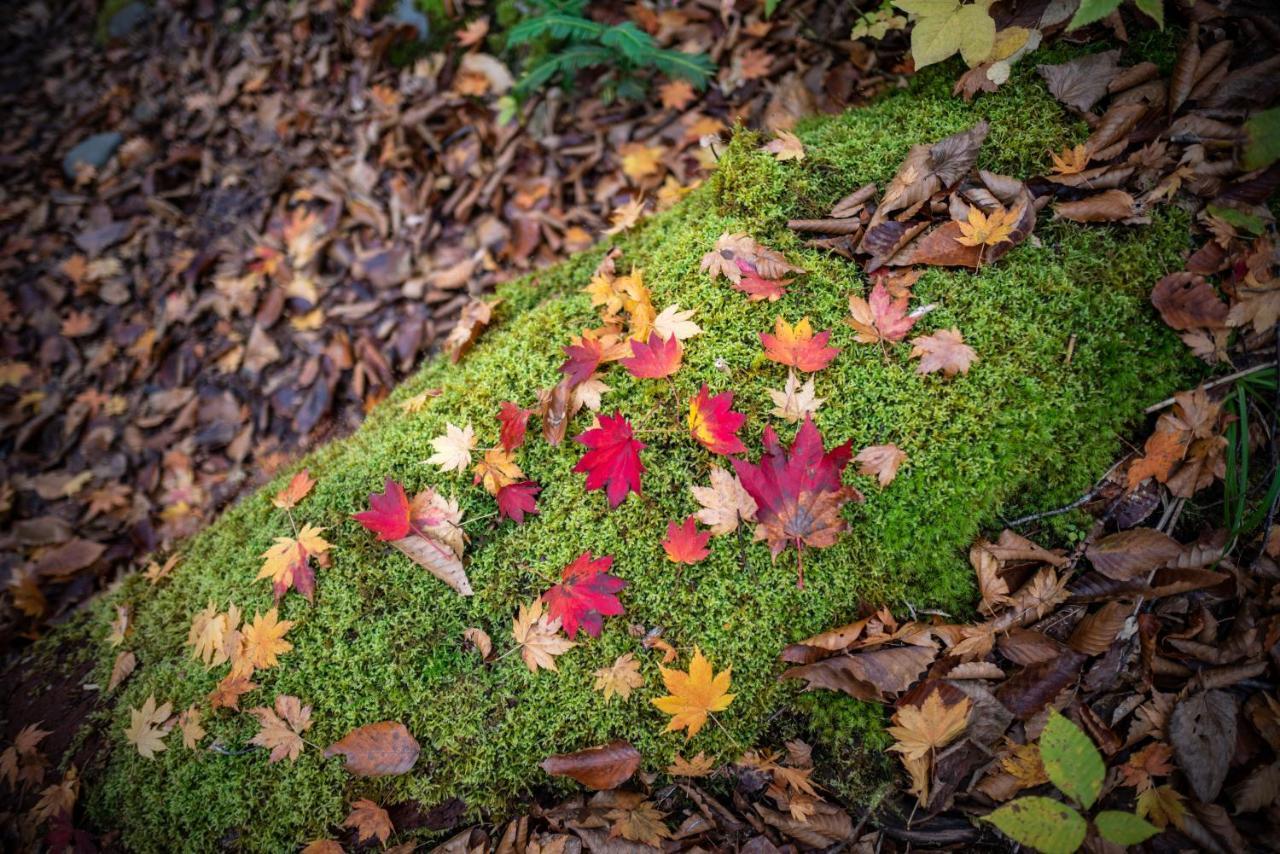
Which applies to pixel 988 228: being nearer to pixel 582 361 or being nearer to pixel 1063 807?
pixel 582 361

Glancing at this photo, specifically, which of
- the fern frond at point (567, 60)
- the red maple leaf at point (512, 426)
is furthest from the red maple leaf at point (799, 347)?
the fern frond at point (567, 60)

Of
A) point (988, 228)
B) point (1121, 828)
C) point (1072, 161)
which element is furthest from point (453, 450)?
point (1072, 161)

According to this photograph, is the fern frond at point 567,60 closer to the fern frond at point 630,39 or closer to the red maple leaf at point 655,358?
the fern frond at point 630,39

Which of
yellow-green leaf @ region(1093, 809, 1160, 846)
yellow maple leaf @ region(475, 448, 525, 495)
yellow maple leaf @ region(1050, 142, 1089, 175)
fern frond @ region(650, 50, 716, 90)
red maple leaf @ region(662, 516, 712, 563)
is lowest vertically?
yellow-green leaf @ region(1093, 809, 1160, 846)

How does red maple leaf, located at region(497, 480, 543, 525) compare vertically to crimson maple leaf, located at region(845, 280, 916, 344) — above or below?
below

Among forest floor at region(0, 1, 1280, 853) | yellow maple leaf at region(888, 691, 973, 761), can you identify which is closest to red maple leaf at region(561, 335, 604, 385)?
forest floor at region(0, 1, 1280, 853)

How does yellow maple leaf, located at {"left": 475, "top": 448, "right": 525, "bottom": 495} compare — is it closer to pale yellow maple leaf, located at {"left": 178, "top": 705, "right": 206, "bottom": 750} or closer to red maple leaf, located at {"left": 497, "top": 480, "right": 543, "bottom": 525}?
red maple leaf, located at {"left": 497, "top": 480, "right": 543, "bottom": 525}
